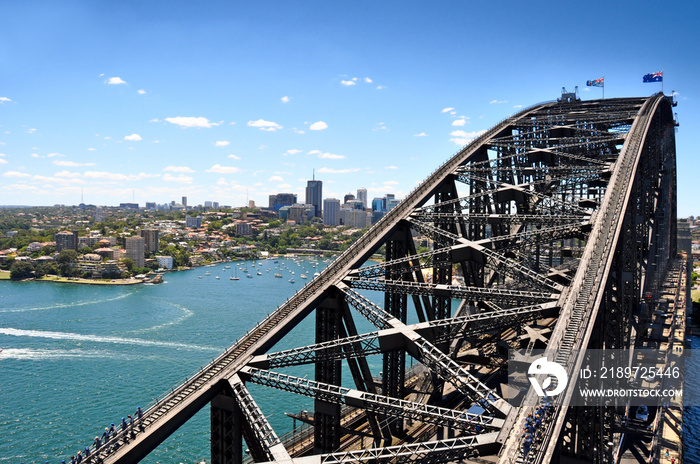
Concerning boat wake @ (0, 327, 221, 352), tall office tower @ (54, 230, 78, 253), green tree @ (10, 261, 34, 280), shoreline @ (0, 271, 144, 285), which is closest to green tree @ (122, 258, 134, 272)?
shoreline @ (0, 271, 144, 285)

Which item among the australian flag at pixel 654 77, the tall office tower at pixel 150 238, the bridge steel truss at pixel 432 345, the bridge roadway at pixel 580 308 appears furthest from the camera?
the tall office tower at pixel 150 238

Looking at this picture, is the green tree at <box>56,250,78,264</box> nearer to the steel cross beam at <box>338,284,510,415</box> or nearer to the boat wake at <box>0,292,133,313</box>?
the boat wake at <box>0,292,133,313</box>

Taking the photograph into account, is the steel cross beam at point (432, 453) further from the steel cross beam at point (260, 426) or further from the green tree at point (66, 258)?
the green tree at point (66, 258)

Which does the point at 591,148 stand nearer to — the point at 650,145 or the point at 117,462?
the point at 650,145

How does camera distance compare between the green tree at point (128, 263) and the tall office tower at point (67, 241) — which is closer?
the green tree at point (128, 263)

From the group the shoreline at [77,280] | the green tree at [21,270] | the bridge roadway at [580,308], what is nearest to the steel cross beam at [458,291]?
the bridge roadway at [580,308]

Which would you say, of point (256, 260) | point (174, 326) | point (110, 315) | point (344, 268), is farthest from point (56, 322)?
point (256, 260)
